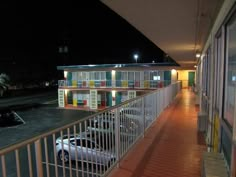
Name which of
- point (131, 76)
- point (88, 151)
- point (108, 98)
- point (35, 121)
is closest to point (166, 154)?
point (88, 151)

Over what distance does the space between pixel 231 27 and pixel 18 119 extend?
62.8 feet

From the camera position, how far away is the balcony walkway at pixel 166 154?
2.66 meters

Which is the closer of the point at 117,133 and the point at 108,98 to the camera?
the point at 117,133

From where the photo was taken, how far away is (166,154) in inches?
128

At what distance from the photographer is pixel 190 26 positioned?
3717mm

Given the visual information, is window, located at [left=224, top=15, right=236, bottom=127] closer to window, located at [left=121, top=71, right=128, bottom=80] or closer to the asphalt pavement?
the asphalt pavement

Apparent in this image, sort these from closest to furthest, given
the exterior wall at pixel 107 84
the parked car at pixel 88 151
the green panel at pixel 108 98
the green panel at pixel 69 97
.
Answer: the parked car at pixel 88 151
the exterior wall at pixel 107 84
the green panel at pixel 108 98
the green panel at pixel 69 97

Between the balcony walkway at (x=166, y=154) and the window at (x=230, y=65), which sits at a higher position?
the window at (x=230, y=65)

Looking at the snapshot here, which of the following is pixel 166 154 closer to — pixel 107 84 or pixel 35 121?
pixel 107 84

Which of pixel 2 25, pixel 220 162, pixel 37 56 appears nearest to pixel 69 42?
pixel 37 56

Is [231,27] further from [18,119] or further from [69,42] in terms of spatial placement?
[69,42]

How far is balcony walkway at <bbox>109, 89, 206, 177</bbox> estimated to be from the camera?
2.66 metres

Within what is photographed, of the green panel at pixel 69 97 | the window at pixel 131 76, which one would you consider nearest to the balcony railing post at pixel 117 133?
the window at pixel 131 76

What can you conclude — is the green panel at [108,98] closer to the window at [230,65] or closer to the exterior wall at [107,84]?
the exterior wall at [107,84]
